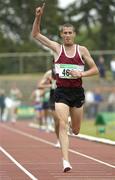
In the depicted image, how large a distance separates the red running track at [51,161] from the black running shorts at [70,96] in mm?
1151

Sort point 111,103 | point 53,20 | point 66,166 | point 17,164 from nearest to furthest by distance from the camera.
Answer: point 66,166 < point 17,164 < point 111,103 < point 53,20

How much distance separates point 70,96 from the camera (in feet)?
43.2

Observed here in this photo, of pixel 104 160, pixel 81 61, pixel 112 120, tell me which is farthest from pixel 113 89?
pixel 81 61

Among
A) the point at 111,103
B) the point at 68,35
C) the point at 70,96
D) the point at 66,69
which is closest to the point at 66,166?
the point at 70,96

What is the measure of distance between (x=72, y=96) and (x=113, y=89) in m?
31.3

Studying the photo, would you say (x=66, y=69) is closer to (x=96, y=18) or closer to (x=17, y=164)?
(x=17, y=164)

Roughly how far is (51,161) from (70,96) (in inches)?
113

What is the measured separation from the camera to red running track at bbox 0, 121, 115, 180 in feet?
42.1

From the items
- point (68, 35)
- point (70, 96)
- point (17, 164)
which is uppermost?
point (68, 35)

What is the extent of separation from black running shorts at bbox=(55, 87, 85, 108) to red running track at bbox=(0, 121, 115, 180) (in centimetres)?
115

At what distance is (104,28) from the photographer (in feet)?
223

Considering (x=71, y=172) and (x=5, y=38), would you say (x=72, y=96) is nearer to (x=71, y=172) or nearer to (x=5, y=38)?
(x=71, y=172)

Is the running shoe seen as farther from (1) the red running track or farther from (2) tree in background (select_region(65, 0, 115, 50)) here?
(2) tree in background (select_region(65, 0, 115, 50))

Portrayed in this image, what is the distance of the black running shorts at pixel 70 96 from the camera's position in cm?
1314
